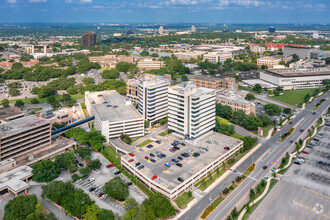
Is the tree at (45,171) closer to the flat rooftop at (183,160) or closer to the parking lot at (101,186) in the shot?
the parking lot at (101,186)

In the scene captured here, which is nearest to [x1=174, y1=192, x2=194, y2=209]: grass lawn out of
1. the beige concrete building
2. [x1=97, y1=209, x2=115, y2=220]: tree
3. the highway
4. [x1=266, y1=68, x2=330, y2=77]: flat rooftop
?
the highway

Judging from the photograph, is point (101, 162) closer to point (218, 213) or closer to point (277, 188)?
point (218, 213)

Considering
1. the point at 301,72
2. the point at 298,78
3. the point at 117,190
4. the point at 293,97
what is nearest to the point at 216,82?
the point at 293,97

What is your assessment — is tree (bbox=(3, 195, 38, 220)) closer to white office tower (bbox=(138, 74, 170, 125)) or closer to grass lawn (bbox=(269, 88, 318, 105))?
white office tower (bbox=(138, 74, 170, 125))

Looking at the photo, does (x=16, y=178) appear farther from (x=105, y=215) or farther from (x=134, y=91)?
(x=134, y=91)

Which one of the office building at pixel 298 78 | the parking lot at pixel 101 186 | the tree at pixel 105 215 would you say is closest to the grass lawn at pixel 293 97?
the office building at pixel 298 78

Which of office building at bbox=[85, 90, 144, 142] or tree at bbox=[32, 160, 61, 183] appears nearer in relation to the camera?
tree at bbox=[32, 160, 61, 183]
